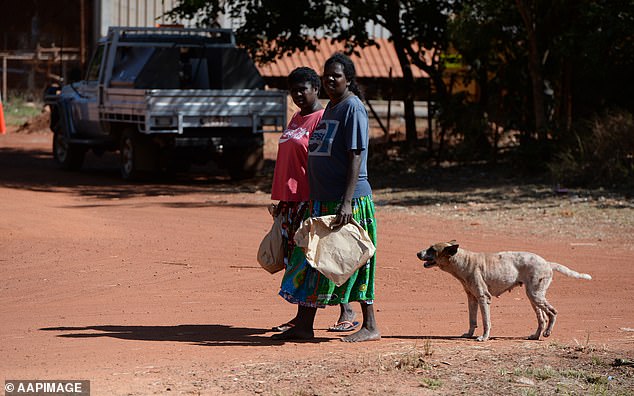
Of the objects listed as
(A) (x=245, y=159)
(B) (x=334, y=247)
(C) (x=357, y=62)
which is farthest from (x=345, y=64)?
(C) (x=357, y=62)

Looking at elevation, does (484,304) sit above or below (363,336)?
above

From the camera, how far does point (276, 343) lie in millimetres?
6957

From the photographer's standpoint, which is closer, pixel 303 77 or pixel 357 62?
pixel 303 77

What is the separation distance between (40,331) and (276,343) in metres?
1.79

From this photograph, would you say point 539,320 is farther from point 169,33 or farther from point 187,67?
point 169,33

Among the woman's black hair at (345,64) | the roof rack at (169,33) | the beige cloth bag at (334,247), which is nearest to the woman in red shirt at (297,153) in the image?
the woman's black hair at (345,64)

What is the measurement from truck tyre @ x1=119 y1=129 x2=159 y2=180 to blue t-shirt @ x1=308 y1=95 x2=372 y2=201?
12490 mm

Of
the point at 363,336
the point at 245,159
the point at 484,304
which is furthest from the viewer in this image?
the point at 245,159

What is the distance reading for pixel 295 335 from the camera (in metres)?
6.98

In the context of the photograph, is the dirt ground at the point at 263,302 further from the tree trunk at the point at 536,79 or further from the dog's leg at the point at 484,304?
the tree trunk at the point at 536,79

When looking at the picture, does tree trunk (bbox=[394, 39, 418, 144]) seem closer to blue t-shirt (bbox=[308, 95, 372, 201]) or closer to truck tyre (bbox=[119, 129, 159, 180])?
truck tyre (bbox=[119, 129, 159, 180])

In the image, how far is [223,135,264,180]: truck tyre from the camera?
63.5 ft

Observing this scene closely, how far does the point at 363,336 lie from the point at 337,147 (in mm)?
1344

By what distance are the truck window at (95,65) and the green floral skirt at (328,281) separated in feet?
46.0
